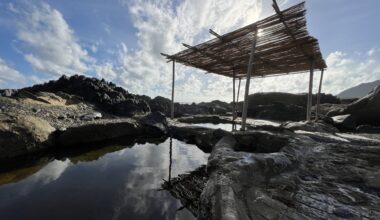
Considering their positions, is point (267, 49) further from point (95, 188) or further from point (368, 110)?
point (95, 188)

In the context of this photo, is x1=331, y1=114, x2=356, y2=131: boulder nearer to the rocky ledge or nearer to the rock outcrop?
the rock outcrop

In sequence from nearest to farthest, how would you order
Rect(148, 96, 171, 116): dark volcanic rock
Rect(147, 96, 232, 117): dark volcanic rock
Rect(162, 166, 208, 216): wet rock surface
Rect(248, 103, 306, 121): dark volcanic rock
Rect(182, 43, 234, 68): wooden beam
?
Rect(162, 166, 208, 216): wet rock surface < Rect(182, 43, 234, 68): wooden beam < Rect(248, 103, 306, 121): dark volcanic rock < Rect(148, 96, 171, 116): dark volcanic rock < Rect(147, 96, 232, 117): dark volcanic rock

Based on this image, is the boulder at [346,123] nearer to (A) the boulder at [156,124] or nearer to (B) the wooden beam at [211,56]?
(B) the wooden beam at [211,56]

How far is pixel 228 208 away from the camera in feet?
7.48

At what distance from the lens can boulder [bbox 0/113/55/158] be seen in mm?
6258

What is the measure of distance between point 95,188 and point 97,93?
15.7m

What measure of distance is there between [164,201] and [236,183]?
5.95 ft

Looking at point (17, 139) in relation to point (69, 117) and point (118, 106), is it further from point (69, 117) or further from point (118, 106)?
point (118, 106)

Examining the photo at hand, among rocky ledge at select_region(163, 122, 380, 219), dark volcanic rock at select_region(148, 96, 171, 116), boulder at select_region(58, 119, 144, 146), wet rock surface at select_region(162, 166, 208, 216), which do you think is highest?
dark volcanic rock at select_region(148, 96, 171, 116)

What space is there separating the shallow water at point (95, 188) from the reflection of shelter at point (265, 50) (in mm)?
4377

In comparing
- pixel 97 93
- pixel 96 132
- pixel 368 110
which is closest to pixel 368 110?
pixel 368 110

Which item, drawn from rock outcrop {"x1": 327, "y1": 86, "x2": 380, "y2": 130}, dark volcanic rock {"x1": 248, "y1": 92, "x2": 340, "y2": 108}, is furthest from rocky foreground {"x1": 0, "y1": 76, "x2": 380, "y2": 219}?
dark volcanic rock {"x1": 248, "y1": 92, "x2": 340, "y2": 108}

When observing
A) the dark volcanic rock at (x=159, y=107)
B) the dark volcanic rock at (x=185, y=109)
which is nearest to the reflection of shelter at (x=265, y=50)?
the dark volcanic rock at (x=185, y=109)

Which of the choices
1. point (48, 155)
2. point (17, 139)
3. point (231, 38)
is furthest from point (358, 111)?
point (17, 139)
